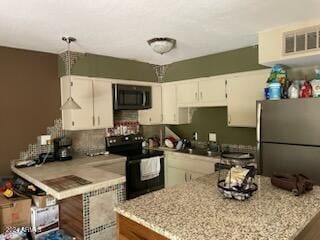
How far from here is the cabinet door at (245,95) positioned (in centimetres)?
293

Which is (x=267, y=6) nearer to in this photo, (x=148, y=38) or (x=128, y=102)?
(x=148, y=38)

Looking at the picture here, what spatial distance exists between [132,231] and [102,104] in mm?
2360

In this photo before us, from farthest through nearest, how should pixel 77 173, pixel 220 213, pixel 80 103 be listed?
pixel 80 103 → pixel 77 173 → pixel 220 213

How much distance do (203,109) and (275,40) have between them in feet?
5.67

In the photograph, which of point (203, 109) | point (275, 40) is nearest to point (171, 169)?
point (203, 109)

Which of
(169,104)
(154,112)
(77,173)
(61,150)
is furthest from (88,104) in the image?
(169,104)

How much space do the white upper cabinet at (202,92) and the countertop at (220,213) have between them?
1.94 m

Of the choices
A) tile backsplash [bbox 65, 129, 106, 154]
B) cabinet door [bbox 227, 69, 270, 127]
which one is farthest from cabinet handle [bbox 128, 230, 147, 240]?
tile backsplash [bbox 65, 129, 106, 154]

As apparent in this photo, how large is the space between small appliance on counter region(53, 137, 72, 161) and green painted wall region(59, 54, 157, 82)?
898 mm

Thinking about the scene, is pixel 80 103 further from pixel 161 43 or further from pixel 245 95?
pixel 245 95

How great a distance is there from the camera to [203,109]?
155 inches

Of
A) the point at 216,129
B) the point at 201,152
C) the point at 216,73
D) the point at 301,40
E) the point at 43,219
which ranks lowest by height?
the point at 43,219

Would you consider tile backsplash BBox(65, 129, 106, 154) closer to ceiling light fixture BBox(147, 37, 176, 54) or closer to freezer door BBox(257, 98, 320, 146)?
ceiling light fixture BBox(147, 37, 176, 54)

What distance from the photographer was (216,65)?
3.43 metres
